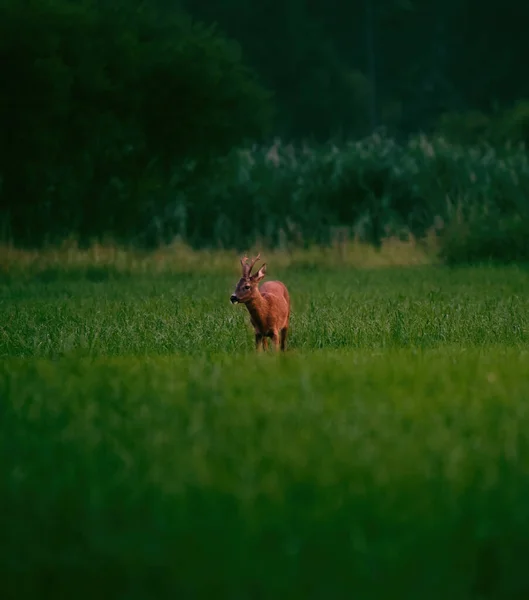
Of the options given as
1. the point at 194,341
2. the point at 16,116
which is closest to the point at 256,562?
the point at 194,341

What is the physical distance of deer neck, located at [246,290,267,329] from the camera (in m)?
10.4

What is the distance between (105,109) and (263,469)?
18.4 metres

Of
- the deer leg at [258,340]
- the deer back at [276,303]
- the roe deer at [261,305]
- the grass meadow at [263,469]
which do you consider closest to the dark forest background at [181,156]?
the deer back at [276,303]

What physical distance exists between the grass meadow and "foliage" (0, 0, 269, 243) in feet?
37.2

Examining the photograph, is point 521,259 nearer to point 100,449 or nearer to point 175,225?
point 175,225

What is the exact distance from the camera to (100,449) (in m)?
5.77

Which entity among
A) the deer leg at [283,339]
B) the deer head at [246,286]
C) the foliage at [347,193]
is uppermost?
the foliage at [347,193]

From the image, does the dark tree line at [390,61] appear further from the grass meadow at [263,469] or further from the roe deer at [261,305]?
the grass meadow at [263,469]

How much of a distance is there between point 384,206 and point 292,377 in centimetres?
2121

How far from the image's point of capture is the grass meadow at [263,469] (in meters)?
4.12

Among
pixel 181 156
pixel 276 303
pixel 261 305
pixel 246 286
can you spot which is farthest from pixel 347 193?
pixel 246 286

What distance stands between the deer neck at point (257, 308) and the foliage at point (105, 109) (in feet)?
39.7

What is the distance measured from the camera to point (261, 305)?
34.5 feet

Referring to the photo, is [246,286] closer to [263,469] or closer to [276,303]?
[276,303]
